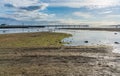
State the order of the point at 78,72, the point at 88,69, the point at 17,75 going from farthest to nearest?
the point at 88,69 < the point at 78,72 < the point at 17,75

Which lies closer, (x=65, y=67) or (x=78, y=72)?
(x=78, y=72)

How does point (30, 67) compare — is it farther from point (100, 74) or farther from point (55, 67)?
point (100, 74)

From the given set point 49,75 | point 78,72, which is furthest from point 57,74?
point 78,72

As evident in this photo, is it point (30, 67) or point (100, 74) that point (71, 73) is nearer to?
point (100, 74)

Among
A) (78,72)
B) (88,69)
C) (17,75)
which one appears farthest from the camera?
(88,69)

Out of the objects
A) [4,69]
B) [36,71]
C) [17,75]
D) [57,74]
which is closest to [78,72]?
[57,74]

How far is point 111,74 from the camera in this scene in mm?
14531

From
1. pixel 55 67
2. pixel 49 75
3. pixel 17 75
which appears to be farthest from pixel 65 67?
pixel 17 75

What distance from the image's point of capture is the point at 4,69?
16.1 m

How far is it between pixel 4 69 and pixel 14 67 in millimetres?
965

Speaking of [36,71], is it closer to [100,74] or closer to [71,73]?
[71,73]

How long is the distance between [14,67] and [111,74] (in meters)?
7.23

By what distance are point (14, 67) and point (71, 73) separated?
4.66 m

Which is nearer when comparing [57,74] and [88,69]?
[57,74]
